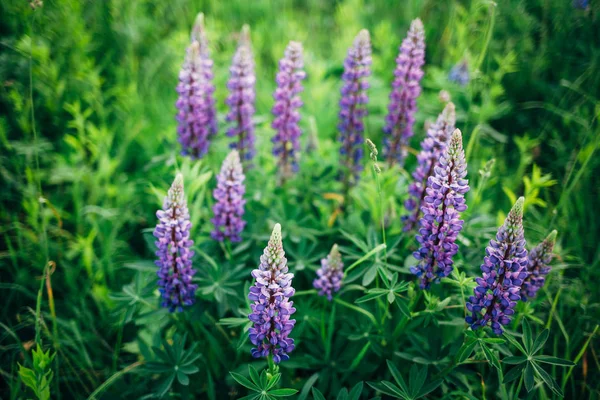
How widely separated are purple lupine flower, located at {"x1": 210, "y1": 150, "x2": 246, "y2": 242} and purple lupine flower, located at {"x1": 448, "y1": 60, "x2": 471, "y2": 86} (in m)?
2.47

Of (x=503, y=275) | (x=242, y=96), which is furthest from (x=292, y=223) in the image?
(x=503, y=275)

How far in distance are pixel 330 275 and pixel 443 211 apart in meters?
0.67

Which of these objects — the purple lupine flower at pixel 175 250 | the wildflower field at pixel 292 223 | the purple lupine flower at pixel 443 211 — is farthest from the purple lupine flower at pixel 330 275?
the purple lupine flower at pixel 175 250

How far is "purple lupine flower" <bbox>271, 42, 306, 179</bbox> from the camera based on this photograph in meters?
2.74

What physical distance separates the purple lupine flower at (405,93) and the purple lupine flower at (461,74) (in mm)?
1126

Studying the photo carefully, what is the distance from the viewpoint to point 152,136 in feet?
12.6

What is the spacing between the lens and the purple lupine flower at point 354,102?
271 centimetres

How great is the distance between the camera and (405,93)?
277 cm

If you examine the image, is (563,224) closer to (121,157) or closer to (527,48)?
(527,48)

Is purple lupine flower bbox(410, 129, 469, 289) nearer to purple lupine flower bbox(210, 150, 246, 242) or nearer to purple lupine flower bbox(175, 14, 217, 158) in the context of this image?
purple lupine flower bbox(210, 150, 246, 242)

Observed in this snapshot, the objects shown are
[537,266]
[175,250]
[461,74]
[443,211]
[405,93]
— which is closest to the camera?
[443,211]

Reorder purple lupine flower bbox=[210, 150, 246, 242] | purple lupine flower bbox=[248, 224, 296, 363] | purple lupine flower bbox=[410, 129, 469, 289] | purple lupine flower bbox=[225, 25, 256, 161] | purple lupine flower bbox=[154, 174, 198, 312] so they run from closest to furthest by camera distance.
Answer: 1. purple lupine flower bbox=[248, 224, 296, 363]
2. purple lupine flower bbox=[410, 129, 469, 289]
3. purple lupine flower bbox=[154, 174, 198, 312]
4. purple lupine flower bbox=[210, 150, 246, 242]
5. purple lupine flower bbox=[225, 25, 256, 161]

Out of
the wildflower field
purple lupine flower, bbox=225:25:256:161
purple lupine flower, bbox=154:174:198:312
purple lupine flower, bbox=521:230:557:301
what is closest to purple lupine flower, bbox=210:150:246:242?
the wildflower field

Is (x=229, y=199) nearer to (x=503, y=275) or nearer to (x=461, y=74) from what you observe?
(x=503, y=275)
